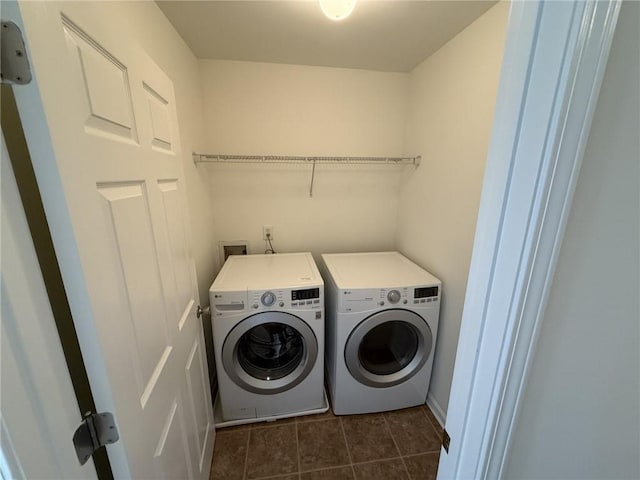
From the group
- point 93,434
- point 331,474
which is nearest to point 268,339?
point 331,474

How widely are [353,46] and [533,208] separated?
164cm

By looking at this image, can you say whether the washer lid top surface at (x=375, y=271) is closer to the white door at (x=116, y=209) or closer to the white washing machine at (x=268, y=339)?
the white washing machine at (x=268, y=339)

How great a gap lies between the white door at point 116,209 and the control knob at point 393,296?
106 cm

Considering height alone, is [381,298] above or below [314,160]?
below

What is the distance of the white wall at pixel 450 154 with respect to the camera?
50.8 inches

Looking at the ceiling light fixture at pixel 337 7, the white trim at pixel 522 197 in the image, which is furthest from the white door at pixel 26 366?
the ceiling light fixture at pixel 337 7

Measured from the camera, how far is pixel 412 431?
1.62 metres

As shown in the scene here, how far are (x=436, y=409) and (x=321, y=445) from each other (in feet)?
2.61

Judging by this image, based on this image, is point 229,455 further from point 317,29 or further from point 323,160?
point 317,29

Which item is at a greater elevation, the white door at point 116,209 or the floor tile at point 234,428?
the white door at point 116,209

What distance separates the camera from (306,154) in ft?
6.60

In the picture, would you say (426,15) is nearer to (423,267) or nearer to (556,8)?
(556,8)

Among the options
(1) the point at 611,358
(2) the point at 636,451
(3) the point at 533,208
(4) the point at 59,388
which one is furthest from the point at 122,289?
(2) the point at 636,451

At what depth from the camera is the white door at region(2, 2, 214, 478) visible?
0.43m
